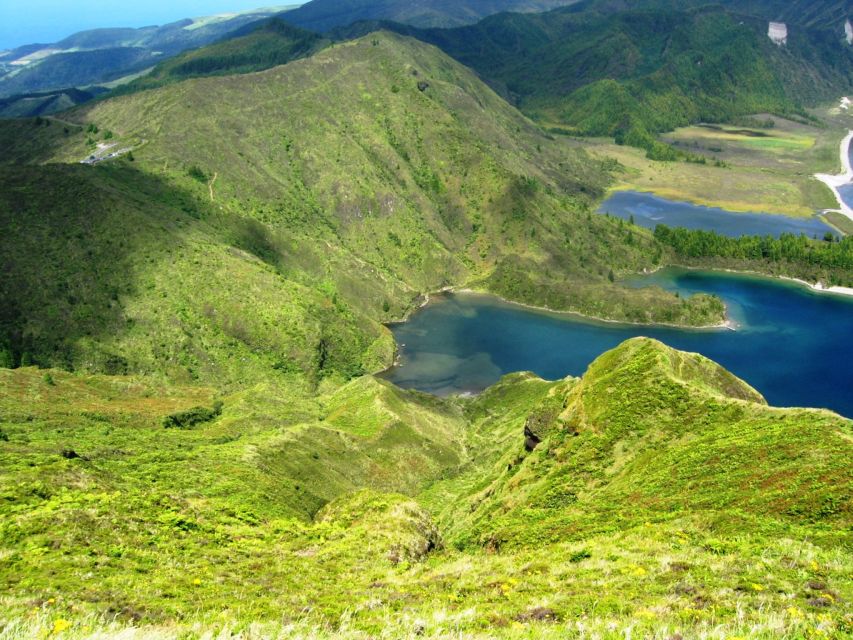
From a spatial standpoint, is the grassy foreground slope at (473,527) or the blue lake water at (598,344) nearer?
the grassy foreground slope at (473,527)

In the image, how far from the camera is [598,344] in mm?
163875

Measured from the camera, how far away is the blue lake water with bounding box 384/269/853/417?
5655 inches

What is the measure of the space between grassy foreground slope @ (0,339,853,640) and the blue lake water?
62.2m

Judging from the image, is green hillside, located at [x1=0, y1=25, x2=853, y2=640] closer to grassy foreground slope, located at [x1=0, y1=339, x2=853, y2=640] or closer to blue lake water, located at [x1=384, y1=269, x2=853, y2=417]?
grassy foreground slope, located at [x1=0, y1=339, x2=853, y2=640]

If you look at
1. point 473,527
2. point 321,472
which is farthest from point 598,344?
point 473,527

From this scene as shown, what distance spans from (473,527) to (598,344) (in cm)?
10563

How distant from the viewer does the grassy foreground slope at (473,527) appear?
30.1 meters

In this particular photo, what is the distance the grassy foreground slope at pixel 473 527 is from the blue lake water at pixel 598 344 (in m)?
62.2

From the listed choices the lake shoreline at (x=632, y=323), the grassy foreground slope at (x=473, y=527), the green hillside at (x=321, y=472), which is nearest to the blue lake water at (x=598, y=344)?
the lake shoreline at (x=632, y=323)

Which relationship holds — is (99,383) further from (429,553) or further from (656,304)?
(656,304)

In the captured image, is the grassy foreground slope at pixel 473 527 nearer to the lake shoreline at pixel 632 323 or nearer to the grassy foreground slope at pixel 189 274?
the grassy foreground slope at pixel 189 274

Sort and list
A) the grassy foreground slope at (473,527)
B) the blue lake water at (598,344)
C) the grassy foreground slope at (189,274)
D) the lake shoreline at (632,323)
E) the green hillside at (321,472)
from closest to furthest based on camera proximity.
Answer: the grassy foreground slope at (473,527), the green hillside at (321,472), the grassy foreground slope at (189,274), the blue lake water at (598,344), the lake shoreline at (632,323)

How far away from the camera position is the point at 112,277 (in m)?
127

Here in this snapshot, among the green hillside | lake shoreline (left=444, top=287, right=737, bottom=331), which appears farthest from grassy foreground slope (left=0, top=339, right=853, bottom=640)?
lake shoreline (left=444, top=287, right=737, bottom=331)
